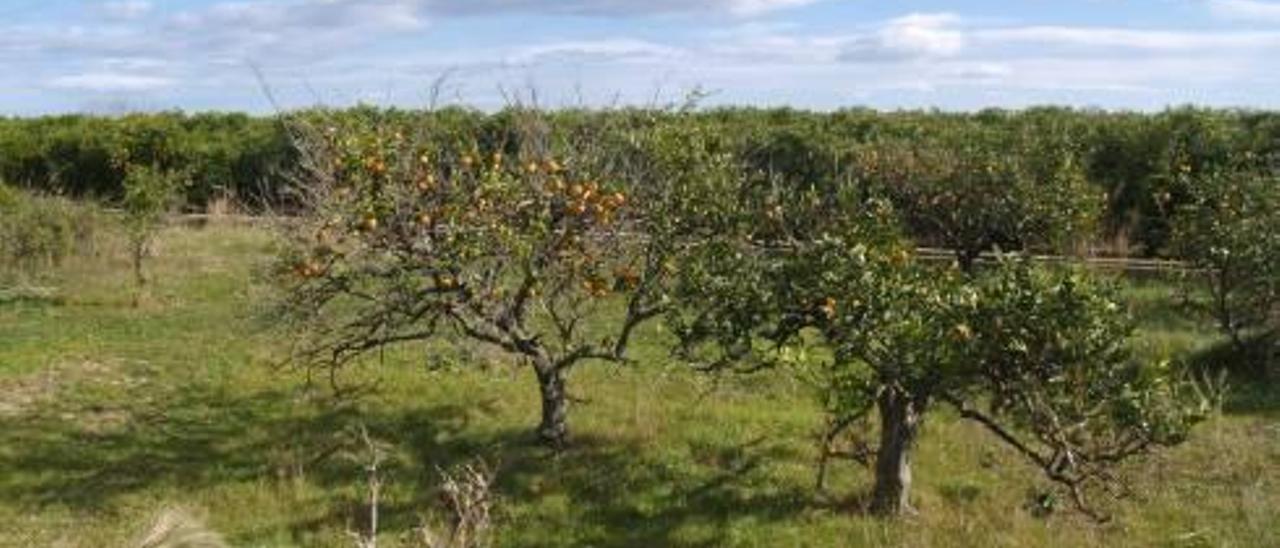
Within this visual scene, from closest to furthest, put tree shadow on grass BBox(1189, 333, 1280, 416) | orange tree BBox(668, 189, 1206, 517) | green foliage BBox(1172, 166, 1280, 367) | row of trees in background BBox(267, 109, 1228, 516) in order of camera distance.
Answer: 1. orange tree BBox(668, 189, 1206, 517)
2. row of trees in background BBox(267, 109, 1228, 516)
3. tree shadow on grass BBox(1189, 333, 1280, 416)
4. green foliage BBox(1172, 166, 1280, 367)

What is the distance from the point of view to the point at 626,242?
13.1 m

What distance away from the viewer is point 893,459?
12023 mm

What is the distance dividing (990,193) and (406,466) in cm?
1020

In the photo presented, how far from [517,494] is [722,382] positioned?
3.80m

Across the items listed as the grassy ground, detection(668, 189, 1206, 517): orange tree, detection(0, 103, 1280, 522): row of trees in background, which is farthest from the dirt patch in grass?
detection(668, 189, 1206, 517): orange tree

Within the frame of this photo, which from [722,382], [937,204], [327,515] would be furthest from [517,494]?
[937,204]

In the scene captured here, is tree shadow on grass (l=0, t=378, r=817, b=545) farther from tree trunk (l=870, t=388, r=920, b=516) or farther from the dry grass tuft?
the dry grass tuft

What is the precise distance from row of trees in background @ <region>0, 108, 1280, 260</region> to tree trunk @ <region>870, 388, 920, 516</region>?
8.84 feet

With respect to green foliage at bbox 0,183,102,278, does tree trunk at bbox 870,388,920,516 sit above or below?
below

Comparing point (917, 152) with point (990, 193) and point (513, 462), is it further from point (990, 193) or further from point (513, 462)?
point (513, 462)

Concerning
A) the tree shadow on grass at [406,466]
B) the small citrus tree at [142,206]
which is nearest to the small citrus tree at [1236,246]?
the tree shadow on grass at [406,466]

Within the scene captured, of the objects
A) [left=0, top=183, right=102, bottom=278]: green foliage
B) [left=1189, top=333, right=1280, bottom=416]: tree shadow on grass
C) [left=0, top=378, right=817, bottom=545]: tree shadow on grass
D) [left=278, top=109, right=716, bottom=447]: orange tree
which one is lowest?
[left=0, top=378, right=817, bottom=545]: tree shadow on grass

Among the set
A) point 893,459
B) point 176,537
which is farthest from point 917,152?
point 176,537

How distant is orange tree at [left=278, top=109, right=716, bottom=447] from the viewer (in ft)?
41.0
